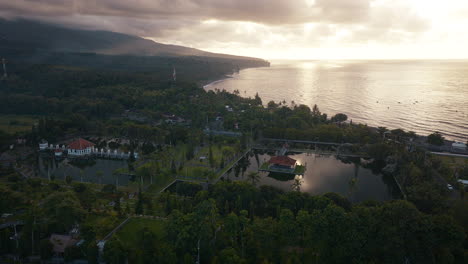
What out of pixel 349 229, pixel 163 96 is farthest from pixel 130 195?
pixel 163 96

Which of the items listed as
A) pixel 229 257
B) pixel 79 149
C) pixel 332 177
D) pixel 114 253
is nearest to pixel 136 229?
pixel 114 253

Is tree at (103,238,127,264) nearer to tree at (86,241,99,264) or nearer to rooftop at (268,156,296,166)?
tree at (86,241,99,264)

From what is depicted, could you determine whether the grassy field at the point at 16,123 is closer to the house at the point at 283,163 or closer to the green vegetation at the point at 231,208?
the green vegetation at the point at 231,208

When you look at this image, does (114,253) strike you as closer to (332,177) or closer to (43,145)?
(332,177)

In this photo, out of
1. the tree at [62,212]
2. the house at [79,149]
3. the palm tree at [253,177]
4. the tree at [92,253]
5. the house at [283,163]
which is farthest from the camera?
the house at [79,149]

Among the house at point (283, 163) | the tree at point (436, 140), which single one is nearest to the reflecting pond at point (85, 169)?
the house at point (283, 163)

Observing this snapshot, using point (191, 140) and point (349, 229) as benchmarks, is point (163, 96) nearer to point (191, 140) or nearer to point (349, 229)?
point (191, 140)
